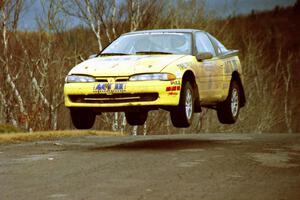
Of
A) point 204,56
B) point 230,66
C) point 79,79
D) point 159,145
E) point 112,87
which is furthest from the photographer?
point 230,66

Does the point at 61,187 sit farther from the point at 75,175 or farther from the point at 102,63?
the point at 102,63

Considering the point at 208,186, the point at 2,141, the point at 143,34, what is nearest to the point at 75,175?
the point at 208,186

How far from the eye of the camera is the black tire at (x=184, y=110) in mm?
10484

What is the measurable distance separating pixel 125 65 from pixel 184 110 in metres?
1.10

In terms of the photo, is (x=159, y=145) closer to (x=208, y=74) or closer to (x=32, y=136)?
(x=208, y=74)

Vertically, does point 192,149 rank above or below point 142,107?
below

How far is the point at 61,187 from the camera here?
7.03 m

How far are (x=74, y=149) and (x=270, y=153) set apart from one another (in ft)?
10.2

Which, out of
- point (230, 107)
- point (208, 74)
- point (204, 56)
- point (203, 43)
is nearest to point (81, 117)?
point (204, 56)

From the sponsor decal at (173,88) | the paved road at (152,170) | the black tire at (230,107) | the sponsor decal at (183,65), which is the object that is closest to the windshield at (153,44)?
the sponsor decal at (183,65)

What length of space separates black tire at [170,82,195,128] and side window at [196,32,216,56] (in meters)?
1.22

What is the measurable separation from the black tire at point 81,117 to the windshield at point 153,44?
3.98ft

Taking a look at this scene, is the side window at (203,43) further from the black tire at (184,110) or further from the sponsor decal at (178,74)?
the sponsor decal at (178,74)

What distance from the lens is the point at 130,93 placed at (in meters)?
10.2
